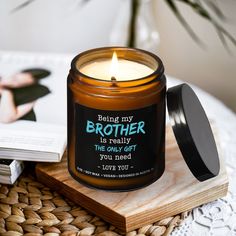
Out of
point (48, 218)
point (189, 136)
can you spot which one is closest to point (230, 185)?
point (189, 136)

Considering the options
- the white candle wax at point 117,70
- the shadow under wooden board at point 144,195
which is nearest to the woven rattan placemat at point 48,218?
the shadow under wooden board at point 144,195

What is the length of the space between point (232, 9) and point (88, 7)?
0.95 ft

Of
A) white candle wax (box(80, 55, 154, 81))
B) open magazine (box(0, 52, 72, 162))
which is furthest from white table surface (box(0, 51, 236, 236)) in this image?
white candle wax (box(80, 55, 154, 81))

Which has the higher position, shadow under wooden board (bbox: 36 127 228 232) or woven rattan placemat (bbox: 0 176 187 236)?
shadow under wooden board (bbox: 36 127 228 232)

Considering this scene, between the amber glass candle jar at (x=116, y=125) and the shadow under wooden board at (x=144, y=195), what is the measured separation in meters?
0.01

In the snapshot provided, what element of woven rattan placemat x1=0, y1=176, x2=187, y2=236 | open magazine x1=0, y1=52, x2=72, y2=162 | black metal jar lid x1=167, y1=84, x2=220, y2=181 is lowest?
woven rattan placemat x1=0, y1=176, x2=187, y2=236

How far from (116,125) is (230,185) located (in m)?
0.20

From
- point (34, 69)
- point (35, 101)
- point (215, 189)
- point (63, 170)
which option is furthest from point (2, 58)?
point (215, 189)

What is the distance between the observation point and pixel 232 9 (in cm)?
109

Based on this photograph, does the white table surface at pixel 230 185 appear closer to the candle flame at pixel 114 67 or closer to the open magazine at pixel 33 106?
the open magazine at pixel 33 106

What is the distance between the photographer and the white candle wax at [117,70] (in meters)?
0.63

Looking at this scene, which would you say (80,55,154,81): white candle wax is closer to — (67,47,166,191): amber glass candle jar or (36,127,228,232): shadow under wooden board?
(67,47,166,191): amber glass candle jar

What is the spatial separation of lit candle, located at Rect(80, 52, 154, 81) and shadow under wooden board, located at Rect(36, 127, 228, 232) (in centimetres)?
12

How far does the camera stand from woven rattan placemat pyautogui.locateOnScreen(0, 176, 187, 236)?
613mm
